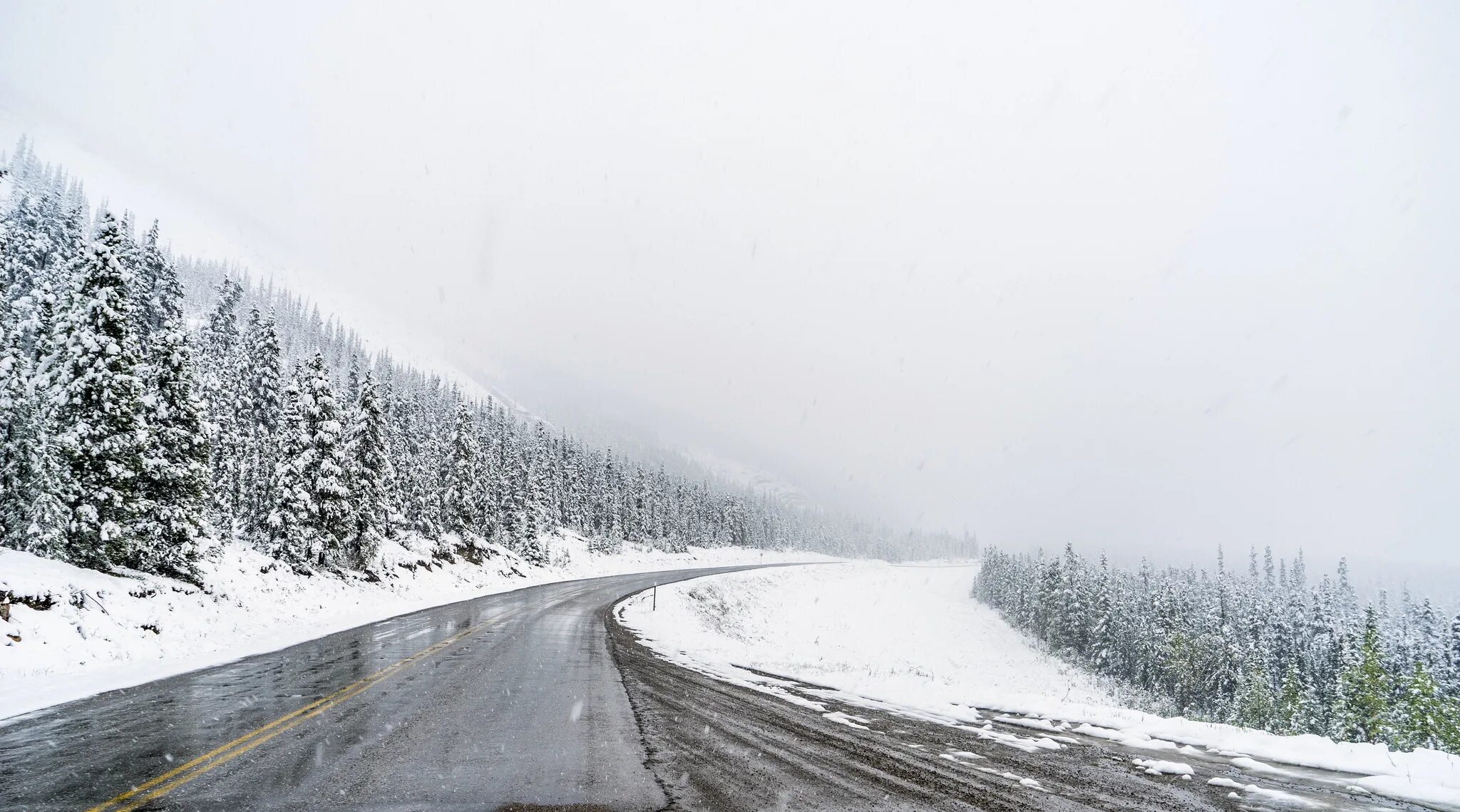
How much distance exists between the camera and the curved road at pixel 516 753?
18.9 feet

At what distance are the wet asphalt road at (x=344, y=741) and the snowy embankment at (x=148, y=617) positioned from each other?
140 centimetres

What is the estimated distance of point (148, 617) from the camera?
50.2 feet

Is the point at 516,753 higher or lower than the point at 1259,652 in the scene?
higher

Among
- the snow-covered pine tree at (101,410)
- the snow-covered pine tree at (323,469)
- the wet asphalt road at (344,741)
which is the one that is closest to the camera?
the wet asphalt road at (344,741)

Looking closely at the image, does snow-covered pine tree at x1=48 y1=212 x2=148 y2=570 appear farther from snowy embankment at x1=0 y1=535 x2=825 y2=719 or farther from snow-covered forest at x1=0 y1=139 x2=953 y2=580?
snowy embankment at x1=0 y1=535 x2=825 y2=719

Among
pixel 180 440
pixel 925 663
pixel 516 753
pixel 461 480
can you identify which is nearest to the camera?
pixel 516 753

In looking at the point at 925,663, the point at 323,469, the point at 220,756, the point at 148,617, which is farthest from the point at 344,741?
the point at 925,663

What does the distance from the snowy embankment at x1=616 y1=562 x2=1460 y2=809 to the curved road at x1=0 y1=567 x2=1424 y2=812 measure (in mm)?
993

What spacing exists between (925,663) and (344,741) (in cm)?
4198

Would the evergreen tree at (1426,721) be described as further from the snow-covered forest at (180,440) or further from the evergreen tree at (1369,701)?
the snow-covered forest at (180,440)

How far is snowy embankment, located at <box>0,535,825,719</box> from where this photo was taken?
37.2ft

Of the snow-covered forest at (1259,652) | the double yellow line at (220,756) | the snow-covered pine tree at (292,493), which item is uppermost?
the snow-covered pine tree at (292,493)

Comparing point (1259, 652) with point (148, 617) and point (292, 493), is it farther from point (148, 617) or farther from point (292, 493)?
point (148, 617)

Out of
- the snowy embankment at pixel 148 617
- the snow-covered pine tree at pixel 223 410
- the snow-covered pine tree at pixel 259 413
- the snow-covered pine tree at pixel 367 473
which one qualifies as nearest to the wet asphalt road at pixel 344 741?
the snowy embankment at pixel 148 617
